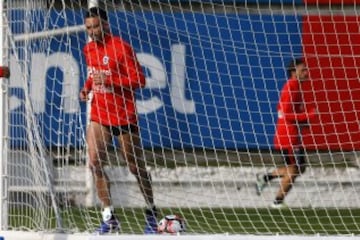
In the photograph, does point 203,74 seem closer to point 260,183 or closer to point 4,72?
point 260,183

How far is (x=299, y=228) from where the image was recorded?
11.4 meters

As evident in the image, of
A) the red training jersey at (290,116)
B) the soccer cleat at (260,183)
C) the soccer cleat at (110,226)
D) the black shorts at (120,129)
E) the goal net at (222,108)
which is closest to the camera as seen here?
the soccer cleat at (110,226)

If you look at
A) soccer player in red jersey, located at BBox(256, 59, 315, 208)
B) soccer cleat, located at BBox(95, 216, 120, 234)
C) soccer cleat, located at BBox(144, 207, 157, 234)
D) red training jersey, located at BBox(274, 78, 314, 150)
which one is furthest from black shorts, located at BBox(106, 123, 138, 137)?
red training jersey, located at BBox(274, 78, 314, 150)

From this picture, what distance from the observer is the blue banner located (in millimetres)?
12156

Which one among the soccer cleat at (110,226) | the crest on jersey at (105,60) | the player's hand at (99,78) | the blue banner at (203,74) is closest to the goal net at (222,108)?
the blue banner at (203,74)

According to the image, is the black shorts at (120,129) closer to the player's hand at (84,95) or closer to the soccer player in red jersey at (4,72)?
the player's hand at (84,95)

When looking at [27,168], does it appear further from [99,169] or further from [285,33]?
[285,33]

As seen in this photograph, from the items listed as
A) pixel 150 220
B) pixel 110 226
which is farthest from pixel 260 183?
pixel 110 226

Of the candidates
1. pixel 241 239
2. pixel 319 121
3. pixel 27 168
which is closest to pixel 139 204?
pixel 319 121

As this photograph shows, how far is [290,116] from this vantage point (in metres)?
12.5

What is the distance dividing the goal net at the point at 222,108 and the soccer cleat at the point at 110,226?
1.24 meters

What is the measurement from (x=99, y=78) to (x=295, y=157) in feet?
8.92

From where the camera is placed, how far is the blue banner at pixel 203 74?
39.9 ft

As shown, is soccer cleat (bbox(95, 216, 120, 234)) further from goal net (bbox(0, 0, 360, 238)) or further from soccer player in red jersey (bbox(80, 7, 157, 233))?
goal net (bbox(0, 0, 360, 238))
